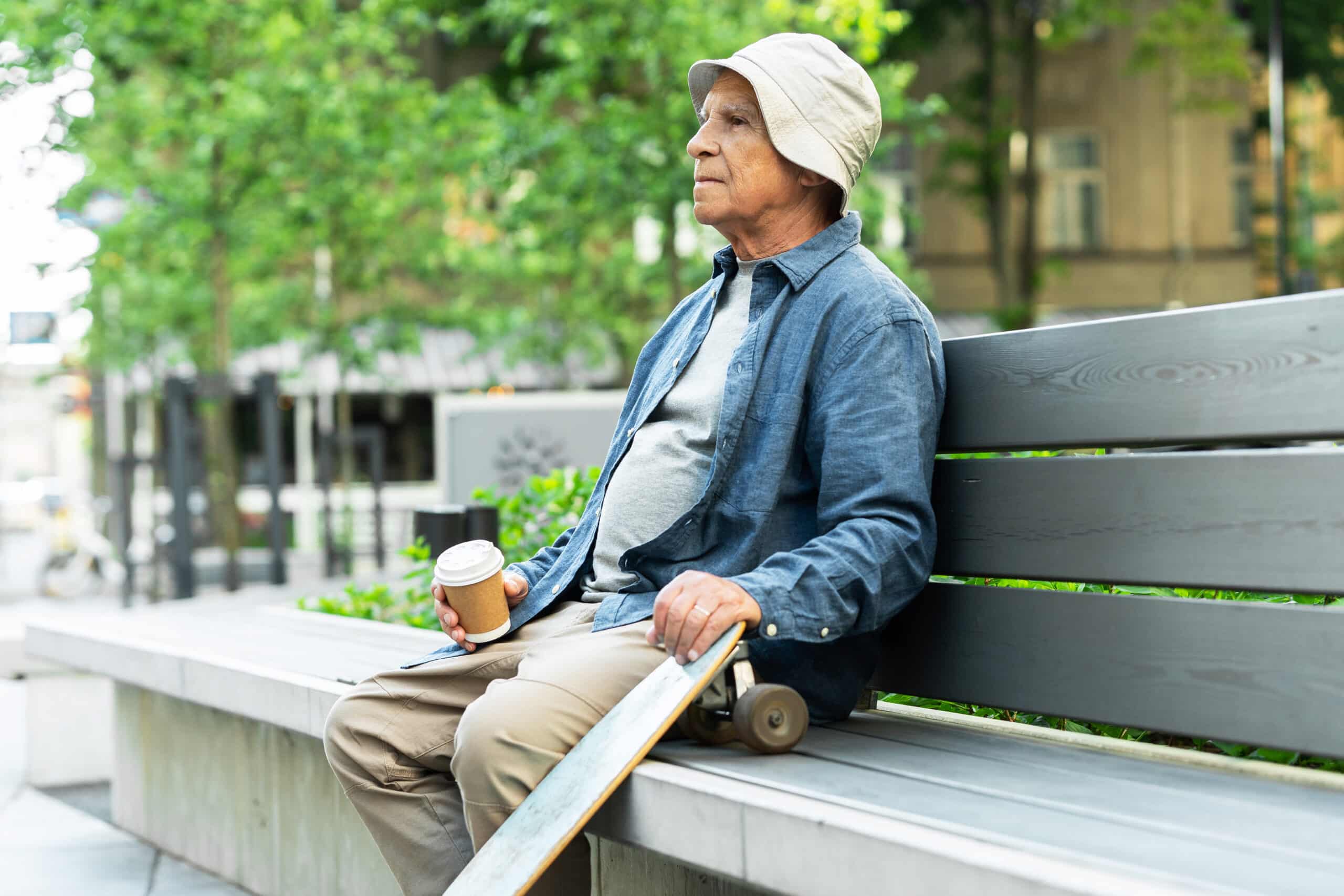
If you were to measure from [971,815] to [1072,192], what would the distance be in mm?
27664

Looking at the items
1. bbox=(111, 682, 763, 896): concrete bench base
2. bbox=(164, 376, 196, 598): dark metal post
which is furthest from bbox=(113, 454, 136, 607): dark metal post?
bbox=(111, 682, 763, 896): concrete bench base

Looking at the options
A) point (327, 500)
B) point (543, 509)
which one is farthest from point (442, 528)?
point (327, 500)

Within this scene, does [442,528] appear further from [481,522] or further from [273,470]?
[273,470]

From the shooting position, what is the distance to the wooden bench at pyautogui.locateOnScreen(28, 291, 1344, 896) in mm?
1827

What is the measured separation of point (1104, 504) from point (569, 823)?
98 cm

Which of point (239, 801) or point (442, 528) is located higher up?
point (442, 528)

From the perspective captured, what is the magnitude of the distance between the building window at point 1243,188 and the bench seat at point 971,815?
2764cm

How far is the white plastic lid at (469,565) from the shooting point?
2684 millimetres

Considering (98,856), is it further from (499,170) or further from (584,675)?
(499,170)

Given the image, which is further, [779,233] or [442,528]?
[442,528]

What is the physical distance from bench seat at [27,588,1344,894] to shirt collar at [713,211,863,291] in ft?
2.57

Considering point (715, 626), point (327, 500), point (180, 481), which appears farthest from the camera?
point (327, 500)

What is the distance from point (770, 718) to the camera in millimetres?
2324

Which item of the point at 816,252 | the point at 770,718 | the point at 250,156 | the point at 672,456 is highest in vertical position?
the point at 250,156
